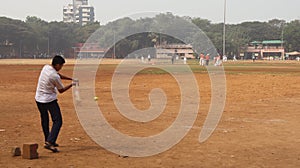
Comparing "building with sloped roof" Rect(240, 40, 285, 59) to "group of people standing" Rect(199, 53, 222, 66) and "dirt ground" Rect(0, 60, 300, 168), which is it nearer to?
"group of people standing" Rect(199, 53, 222, 66)

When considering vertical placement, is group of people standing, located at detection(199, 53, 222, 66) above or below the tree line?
below

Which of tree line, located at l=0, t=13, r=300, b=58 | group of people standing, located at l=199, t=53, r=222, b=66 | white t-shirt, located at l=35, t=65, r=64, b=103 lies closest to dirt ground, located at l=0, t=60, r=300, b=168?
white t-shirt, located at l=35, t=65, r=64, b=103

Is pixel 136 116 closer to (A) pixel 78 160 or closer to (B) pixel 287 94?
(A) pixel 78 160

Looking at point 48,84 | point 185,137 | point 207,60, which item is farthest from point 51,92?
point 207,60

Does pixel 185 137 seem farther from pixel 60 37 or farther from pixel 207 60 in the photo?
pixel 60 37

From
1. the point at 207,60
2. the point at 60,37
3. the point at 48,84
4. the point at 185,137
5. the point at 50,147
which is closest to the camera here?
the point at 50,147

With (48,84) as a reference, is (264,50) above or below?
above

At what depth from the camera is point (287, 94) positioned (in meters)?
19.0

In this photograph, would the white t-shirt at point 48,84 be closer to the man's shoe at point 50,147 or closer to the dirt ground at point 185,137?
the man's shoe at point 50,147

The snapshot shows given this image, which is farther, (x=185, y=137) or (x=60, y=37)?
(x=60, y=37)

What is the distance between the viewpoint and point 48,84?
7.59 metres

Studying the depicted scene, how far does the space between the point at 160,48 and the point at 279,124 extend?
57043mm

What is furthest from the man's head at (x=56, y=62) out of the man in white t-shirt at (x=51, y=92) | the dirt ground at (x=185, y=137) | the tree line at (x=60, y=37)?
the tree line at (x=60, y=37)

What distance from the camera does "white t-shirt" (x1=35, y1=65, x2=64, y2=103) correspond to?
7.55 m
